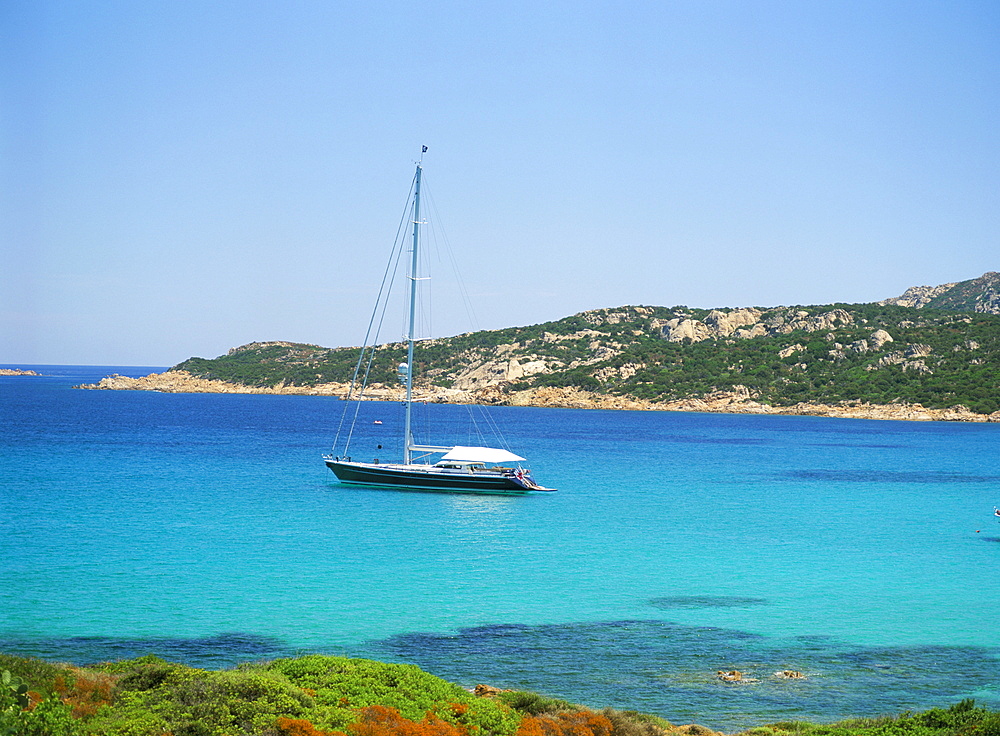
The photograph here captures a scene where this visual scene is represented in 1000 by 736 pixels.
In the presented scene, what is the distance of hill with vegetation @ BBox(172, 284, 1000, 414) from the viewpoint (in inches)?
4798

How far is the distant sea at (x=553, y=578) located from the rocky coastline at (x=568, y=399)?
65915mm

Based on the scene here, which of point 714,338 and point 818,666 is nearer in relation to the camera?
point 818,666

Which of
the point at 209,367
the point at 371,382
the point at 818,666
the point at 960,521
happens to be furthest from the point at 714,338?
the point at 818,666

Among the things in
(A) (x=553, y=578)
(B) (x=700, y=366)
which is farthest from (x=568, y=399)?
(A) (x=553, y=578)

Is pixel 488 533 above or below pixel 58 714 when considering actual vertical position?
below

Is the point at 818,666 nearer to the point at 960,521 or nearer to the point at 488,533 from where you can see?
the point at 488,533

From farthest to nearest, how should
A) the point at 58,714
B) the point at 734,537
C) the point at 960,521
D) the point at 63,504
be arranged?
the point at 960,521 → the point at 63,504 → the point at 734,537 → the point at 58,714

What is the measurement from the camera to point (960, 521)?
3522 cm

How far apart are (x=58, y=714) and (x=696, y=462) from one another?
5297 centimetres

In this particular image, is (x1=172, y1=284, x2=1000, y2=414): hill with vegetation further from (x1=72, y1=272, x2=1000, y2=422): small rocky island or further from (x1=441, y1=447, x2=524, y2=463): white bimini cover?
(x1=441, y1=447, x2=524, y2=463): white bimini cover

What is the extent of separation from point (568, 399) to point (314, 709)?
13147 cm

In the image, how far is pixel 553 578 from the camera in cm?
2292

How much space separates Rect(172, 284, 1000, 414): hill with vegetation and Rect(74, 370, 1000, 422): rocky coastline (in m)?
0.93

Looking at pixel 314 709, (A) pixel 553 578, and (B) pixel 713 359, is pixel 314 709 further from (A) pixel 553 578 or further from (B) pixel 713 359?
(B) pixel 713 359
